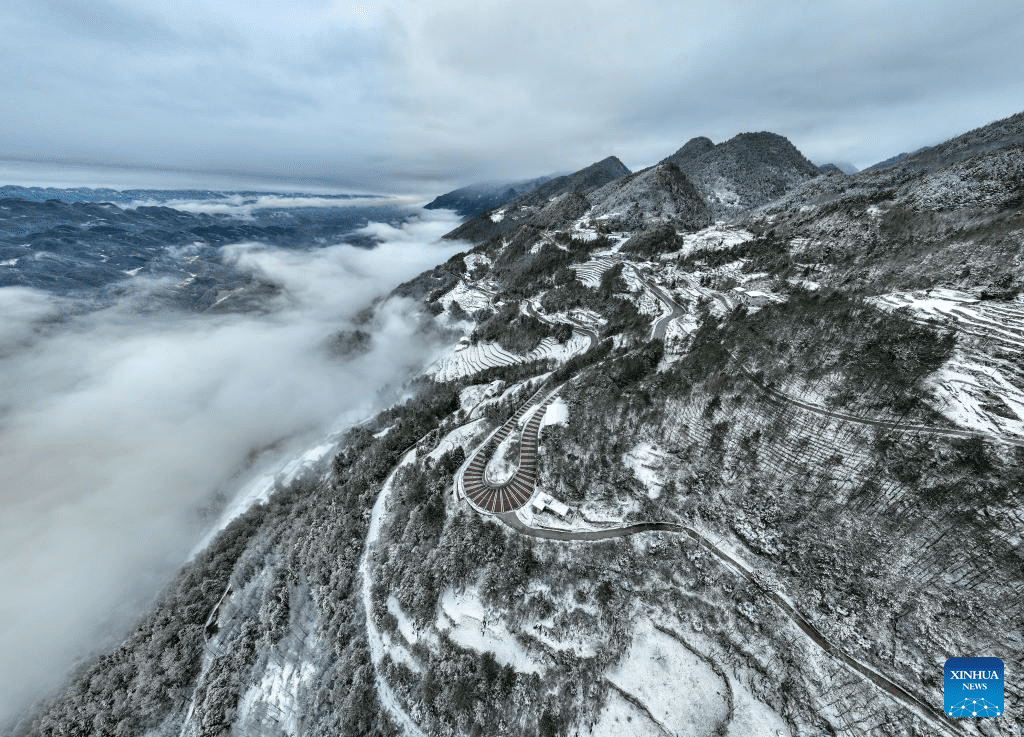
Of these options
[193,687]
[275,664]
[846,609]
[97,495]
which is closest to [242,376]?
[97,495]

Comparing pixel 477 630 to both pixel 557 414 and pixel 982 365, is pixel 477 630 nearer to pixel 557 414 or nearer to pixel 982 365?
pixel 557 414

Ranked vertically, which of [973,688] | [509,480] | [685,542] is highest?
[973,688]

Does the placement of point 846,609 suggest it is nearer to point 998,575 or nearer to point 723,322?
point 998,575

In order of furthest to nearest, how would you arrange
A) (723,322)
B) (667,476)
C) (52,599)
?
(52,599)
(723,322)
(667,476)

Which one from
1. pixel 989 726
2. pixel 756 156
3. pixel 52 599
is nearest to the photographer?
pixel 989 726

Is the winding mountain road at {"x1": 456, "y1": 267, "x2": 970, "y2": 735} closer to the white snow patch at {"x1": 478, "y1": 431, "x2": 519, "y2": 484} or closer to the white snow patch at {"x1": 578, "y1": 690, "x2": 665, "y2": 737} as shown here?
the white snow patch at {"x1": 478, "y1": 431, "x2": 519, "y2": 484}

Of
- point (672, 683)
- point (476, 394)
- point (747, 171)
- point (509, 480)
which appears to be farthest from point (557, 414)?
point (747, 171)

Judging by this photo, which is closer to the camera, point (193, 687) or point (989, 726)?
point (989, 726)
